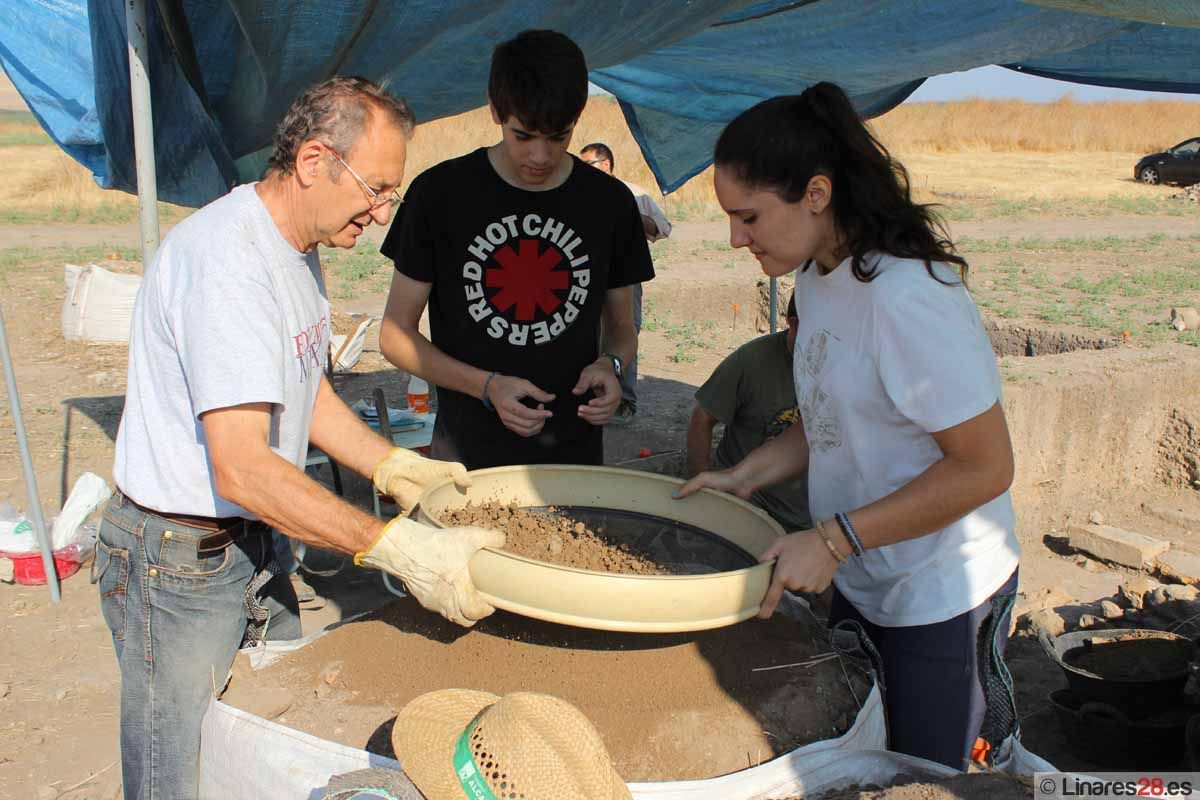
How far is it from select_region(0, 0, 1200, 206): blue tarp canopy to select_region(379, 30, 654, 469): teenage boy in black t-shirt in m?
0.63

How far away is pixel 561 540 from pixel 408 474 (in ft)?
1.38

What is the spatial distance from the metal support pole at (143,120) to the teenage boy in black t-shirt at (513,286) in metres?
0.79

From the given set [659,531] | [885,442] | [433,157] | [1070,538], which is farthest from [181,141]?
[433,157]

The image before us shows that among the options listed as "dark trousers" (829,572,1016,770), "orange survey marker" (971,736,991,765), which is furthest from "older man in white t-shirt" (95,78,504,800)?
"orange survey marker" (971,736,991,765)

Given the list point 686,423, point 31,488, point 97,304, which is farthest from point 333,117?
point 97,304

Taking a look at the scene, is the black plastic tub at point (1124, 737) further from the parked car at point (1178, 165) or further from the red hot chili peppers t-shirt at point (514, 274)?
the parked car at point (1178, 165)

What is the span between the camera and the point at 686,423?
22.1 feet

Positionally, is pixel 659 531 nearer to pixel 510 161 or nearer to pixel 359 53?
pixel 510 161

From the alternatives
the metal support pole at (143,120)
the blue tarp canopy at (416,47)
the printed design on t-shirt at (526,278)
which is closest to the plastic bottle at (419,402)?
the blue tarp canopy at (416,47)

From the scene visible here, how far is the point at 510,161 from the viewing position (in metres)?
2.54

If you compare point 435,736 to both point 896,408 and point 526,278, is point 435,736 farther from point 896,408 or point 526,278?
point 526,278

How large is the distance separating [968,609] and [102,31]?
2.81m

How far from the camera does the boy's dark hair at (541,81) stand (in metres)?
2.28

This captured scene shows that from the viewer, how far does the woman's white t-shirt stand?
1.63m
